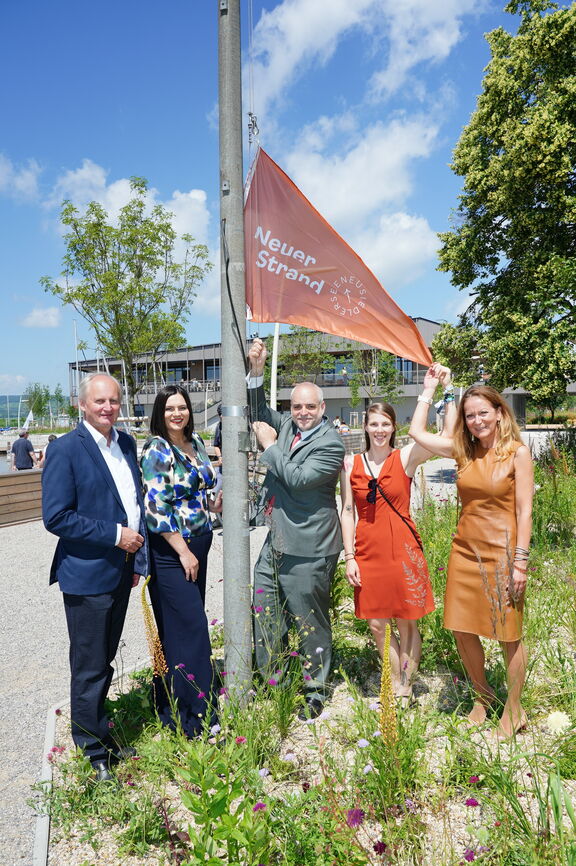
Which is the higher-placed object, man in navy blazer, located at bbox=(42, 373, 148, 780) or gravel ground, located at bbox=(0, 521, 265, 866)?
man in navy blazer, located at bbox=(42, 373, 148, 780)

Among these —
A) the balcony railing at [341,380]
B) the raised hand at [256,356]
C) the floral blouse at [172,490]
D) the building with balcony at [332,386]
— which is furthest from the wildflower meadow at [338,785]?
the balcony railing at [341,380]

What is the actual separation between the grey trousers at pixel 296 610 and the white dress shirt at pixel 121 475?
861 mm

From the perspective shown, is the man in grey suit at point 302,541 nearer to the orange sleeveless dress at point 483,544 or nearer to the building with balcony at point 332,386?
the orange sleeveless dress at point 483,544

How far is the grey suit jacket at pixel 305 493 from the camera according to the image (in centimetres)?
318

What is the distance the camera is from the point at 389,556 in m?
3.38

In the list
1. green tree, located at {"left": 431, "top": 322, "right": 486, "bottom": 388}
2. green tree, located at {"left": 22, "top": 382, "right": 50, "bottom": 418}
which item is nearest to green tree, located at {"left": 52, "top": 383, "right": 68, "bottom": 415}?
green tree, located at {"left": 22, "top": 382, "right": 50, "bottom": 418}

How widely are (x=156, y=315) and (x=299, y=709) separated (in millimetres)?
16351

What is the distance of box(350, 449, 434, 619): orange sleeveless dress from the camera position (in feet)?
11.0

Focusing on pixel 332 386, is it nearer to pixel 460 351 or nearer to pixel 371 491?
pixel 460 351

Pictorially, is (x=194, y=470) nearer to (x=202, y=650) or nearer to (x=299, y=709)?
(x=202, y=650)

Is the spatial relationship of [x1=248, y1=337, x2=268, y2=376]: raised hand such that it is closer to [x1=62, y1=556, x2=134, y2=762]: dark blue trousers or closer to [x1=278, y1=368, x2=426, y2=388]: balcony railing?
[x1=62, y1=556, x2=134, y2=762]: dark blue trousers

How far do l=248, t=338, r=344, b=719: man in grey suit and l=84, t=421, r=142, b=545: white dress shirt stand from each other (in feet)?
2.45

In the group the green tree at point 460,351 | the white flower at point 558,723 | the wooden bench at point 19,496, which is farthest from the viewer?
the green tree at point 460,351

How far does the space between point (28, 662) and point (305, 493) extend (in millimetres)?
3036
